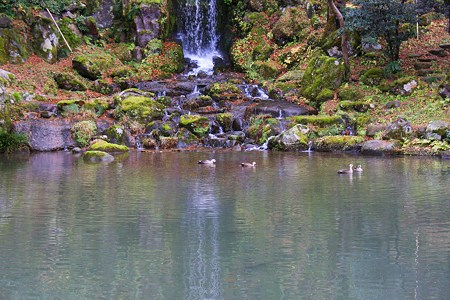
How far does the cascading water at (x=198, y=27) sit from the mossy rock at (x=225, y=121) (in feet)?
36.1

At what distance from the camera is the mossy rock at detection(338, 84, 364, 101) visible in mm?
27112

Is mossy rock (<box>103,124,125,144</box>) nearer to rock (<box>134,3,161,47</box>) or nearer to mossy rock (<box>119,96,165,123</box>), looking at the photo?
mossy rock (<box>119,96,165,123</box>)

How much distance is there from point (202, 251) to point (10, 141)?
16.8m

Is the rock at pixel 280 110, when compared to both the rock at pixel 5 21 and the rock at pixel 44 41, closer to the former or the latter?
the rock at pixel 44 41

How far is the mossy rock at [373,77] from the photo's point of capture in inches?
1104

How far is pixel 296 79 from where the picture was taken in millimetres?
30625

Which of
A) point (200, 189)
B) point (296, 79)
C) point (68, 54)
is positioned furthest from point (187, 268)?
point (68, 54)

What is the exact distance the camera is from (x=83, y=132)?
24.4 metres

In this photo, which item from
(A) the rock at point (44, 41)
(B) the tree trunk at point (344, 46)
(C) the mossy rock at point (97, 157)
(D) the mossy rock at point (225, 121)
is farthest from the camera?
(A) the rock at point (44, 41)

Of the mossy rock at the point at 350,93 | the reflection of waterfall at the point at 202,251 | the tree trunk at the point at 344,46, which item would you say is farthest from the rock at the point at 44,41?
the reflection of waterfall at the point at 202,251

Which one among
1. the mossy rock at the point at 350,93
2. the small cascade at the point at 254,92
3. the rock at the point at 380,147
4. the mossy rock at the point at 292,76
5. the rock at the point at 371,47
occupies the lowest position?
the rock at the point at 380,147

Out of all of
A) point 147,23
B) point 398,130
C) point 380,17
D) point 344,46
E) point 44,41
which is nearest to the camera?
point 398,130

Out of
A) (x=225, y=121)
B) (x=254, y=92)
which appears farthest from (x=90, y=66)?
(x=225, y=121)

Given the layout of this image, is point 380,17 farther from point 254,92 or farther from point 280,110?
point 254,92
